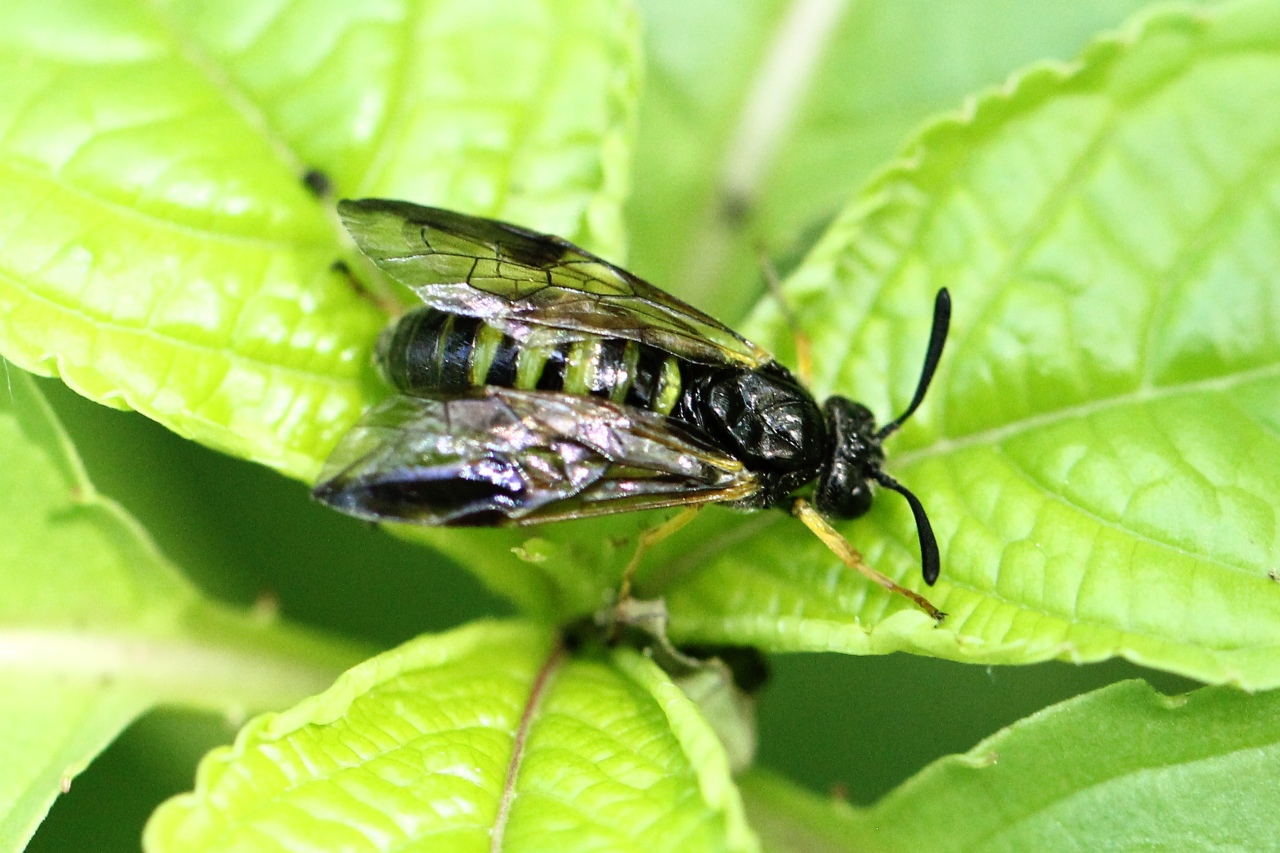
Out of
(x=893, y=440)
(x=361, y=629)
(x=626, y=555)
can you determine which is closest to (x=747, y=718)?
(x=626, y=555)

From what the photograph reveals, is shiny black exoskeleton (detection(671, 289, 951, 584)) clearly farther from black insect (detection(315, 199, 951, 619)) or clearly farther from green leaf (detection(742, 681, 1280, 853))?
green leaf (detection(742, 681, 1280, 853))

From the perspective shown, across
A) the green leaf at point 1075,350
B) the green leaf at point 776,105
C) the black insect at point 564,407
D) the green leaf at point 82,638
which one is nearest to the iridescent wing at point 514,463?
the black insect at point 564,407

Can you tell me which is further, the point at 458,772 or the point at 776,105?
the point at 776,105

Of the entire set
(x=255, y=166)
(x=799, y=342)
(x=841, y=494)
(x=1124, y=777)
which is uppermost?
(x=255, y=166)

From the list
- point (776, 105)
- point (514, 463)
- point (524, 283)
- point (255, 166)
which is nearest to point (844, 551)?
point (514, 463)

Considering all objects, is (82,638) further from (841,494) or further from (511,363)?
(841,494)

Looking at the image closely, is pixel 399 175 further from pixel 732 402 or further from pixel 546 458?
pixel 732 402

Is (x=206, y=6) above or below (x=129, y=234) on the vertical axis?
above
